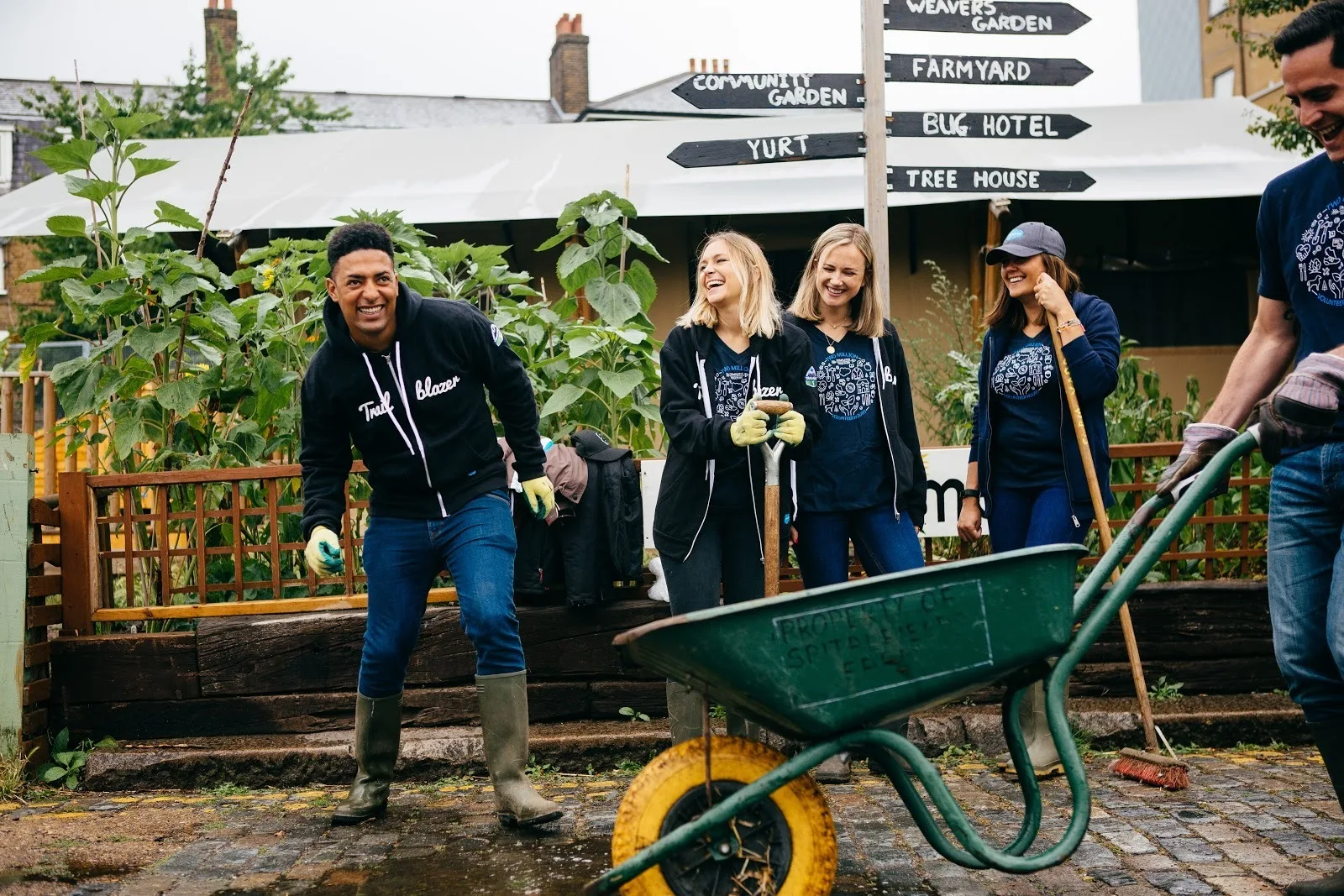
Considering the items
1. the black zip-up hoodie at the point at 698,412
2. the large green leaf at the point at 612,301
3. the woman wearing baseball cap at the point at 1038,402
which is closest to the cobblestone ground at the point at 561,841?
the woman wearing baseball cap at the point at 1038,402

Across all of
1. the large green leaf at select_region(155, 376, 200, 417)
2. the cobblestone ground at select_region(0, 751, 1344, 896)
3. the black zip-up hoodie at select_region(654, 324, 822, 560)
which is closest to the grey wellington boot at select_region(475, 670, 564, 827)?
the cobblestone ground at select_region(0, 751, 1344, 896)

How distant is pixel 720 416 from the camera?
3895 millimetres

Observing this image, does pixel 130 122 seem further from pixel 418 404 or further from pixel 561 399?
pixel 418 404

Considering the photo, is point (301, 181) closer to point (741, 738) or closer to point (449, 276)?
point (449, 276)

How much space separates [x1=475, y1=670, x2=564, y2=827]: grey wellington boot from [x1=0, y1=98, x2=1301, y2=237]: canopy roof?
19.9ft

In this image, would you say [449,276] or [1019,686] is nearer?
[1019,686]

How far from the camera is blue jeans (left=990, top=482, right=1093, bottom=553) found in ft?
13.5

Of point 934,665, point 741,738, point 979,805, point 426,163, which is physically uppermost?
point 426,163

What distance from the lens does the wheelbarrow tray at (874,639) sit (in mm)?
2525

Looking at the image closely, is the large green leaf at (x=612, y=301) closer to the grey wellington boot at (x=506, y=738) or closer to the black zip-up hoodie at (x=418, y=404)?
the black zip-up hoodie at (x=418, y=404)

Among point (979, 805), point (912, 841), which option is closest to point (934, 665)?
point (912, 841)

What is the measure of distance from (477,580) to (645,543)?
1437 millimetres

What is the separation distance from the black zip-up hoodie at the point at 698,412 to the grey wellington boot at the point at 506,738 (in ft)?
2.01

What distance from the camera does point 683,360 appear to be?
390 centimetres
